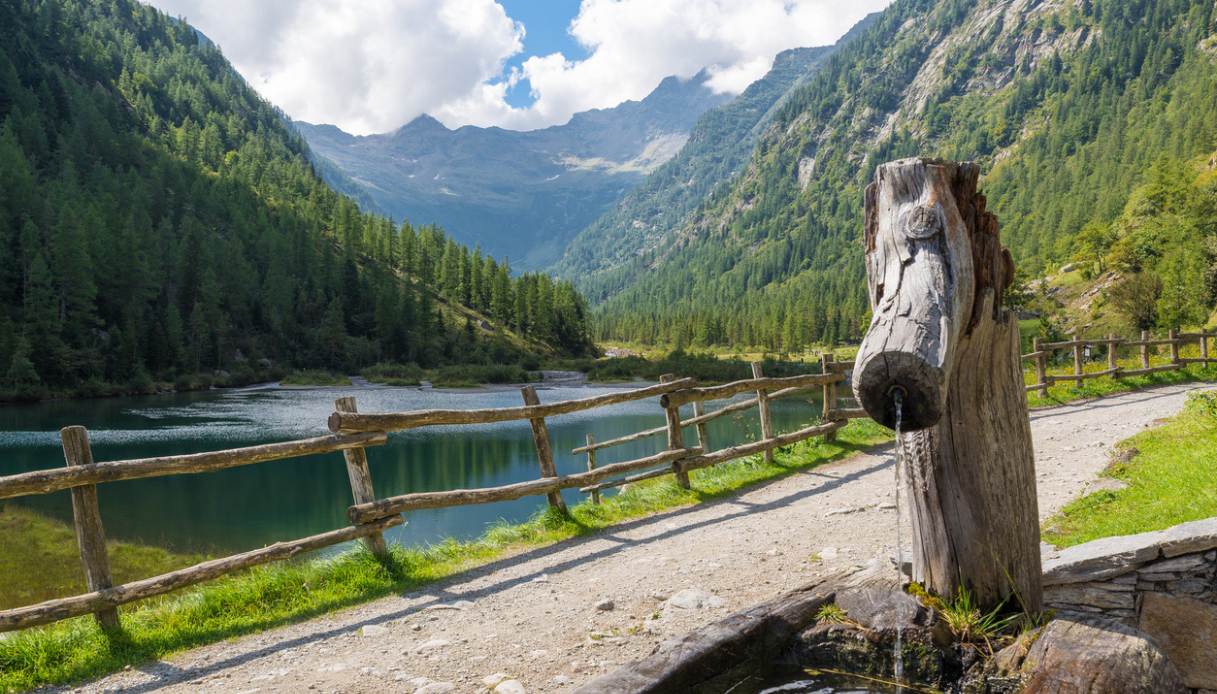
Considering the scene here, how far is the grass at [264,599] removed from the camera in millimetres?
6002

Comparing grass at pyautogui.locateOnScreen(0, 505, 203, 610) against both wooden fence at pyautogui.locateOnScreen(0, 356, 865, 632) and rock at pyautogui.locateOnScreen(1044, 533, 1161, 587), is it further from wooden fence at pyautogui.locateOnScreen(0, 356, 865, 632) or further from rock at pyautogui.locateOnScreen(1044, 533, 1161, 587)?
rock at pyautogui.locateOnScreen(1044, 533, 1161, 587)

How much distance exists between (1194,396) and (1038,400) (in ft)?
25.0

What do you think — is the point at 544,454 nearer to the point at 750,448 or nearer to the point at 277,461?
the point at 750,448

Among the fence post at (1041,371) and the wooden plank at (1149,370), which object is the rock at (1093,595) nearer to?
the fence post at (1041,371)

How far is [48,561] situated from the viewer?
16.2m

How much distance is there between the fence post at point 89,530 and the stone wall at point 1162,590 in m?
7.78

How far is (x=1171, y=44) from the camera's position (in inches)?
7264

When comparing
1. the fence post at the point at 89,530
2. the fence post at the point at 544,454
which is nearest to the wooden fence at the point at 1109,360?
the fence post at the point at 544,454

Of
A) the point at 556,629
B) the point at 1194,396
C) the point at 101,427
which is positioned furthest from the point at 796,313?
the point at 556,629

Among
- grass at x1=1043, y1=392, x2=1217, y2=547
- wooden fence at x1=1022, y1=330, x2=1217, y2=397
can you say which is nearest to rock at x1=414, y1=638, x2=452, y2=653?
grass at x1=1043, y1=392, x2=1217, y2=547

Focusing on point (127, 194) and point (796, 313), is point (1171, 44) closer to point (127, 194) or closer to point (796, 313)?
point (796, 313)

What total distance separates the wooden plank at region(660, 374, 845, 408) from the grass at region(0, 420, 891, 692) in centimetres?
164

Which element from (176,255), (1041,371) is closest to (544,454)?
(1041,371)

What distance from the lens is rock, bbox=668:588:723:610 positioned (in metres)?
6.41
